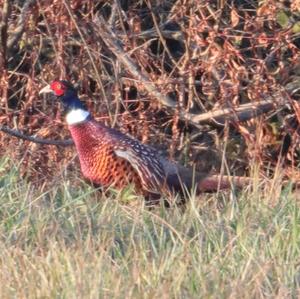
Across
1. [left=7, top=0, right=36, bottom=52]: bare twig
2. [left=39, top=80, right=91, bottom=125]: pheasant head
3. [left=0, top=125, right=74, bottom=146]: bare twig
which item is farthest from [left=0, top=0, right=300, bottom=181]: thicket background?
[left=39, top=80, right=91, bottom=125]: pheasant head

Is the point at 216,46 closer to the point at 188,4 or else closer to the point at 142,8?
the point at 188,4

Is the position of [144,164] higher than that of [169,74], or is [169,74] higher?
[169,74]

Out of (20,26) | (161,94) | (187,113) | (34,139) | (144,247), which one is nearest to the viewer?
(144,247)

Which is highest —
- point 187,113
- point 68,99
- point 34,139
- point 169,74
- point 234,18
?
point 234,18

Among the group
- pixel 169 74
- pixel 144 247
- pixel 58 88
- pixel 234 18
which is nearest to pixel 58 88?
pixel 58 88

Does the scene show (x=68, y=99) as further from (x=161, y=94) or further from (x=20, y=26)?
(x=20, y=26)

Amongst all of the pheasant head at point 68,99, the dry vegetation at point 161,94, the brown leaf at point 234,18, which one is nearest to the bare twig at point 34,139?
the dry vegetation at point 161,94

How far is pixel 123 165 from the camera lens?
20.9 feet

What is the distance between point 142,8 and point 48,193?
2599mm

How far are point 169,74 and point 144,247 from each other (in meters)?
3.30

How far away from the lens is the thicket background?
7.04 metres

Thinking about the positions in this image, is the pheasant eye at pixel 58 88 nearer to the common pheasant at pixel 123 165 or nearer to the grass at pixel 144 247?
the common pheasant at pixel 123 165

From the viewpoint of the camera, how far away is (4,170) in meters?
5.98

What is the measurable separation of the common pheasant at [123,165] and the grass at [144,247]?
2.48 feet
